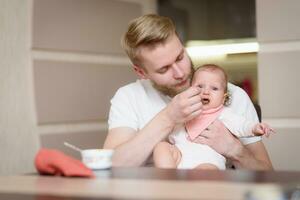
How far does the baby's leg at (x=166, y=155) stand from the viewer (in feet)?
5.52

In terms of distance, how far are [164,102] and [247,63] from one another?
5.04 ft

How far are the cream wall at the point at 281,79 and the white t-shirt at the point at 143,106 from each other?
2.10 ft

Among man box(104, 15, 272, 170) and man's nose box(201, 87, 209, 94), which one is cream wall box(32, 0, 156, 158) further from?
man's nose box(201, 87, 209, 94)

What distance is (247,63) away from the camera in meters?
3.38

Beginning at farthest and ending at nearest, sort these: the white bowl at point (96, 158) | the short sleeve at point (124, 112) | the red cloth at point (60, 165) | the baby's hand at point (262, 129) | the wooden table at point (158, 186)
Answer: the short sleeve at point (124, 112)
the baby's hand at point (262, 129)
the white bowl at point (96, 158)
the red cloth at point (60, 165)
the wooden table at point (158, 186)

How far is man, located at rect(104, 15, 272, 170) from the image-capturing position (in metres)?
1.79

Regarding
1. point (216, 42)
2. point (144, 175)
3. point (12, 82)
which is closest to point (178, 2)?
point (216, 42)

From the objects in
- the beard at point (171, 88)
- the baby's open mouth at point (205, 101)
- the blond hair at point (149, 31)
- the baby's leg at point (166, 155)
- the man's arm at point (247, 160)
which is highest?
the blond hair at point (149, 31)

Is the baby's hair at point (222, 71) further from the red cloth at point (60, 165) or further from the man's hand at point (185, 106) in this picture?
the red cloth at point (60, 165)

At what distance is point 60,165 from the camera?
1287 millimetres

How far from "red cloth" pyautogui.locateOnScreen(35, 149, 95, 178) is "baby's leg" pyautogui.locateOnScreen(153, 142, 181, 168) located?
0.43 m

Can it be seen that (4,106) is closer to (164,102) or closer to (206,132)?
(164,102)

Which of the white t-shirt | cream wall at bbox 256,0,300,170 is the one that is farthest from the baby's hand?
cream wall at bbox 256,0,300,170

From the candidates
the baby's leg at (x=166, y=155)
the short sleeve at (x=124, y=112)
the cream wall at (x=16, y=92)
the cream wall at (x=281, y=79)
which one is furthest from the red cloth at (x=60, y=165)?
the cream wall at (x=281, y=79)
